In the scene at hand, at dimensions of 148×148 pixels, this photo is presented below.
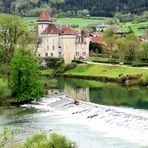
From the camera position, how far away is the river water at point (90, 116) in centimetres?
4985

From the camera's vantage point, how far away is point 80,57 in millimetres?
117812

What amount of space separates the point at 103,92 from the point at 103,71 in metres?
20.4

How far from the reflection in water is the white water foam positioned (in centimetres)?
428

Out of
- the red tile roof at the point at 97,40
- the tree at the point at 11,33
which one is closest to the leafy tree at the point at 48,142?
the tree at the point at 11,33

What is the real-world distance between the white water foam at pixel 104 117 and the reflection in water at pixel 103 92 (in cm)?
428

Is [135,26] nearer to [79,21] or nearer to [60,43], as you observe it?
[79,21]

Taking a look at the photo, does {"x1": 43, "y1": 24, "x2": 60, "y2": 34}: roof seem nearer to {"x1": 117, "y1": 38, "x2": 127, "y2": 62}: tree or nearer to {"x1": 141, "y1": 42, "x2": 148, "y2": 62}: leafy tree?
{"x1": 117, "y1": 38, "x2": 127, "y2": 62}: tree

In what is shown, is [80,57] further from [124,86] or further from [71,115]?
[71,115]

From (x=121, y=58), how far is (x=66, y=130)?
57.3 metres

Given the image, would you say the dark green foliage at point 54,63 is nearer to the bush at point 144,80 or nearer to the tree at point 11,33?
the tree at point 11,33

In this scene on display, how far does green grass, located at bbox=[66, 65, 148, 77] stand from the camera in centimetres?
9541

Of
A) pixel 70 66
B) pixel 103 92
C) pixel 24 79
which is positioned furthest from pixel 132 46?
pixel 24 79

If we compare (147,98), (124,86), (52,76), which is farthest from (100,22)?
(147,98)

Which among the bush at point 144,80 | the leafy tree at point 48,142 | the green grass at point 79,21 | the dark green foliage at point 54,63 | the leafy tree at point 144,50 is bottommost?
the bush at point 144,80
